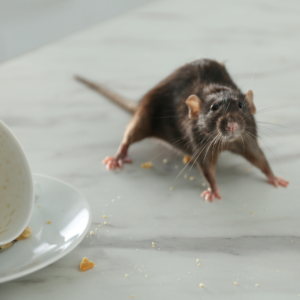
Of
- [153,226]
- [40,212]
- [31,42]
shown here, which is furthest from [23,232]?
[31,42]

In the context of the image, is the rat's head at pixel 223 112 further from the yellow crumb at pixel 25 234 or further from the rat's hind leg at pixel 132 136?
the yellow crumb at pixel 25 234

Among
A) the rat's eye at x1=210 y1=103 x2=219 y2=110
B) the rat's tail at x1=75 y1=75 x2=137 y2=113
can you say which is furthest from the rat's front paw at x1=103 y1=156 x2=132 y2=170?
the rat's eye at x1=210 y1=103 x2=219 y2=110

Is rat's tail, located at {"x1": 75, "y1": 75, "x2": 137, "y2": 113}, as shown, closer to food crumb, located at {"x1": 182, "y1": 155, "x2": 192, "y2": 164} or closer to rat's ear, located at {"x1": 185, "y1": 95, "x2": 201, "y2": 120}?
food crumb, located at {"x1": 182, "y1": 155, "x2": 192, "y2": 164}

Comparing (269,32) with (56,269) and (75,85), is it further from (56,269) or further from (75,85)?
(56,269)

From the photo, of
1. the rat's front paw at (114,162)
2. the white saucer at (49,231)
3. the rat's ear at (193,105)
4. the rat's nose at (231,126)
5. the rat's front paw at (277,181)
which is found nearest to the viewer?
the white saucer at (49,231)

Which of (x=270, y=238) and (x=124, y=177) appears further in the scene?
(x=124, y=177)

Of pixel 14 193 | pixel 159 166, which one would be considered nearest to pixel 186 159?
pixel 159 166

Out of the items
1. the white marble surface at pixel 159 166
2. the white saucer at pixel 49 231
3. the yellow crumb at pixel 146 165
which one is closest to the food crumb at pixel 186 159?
the white marble surface at pixel 159 166
